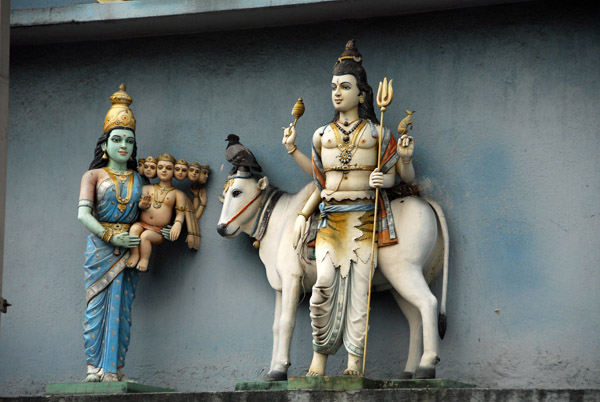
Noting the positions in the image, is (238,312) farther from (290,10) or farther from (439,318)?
(290,10)

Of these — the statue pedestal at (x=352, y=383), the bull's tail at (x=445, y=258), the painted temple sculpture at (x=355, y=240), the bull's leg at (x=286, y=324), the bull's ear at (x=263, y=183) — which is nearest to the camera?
the statue pedestal at (x=352, y=383)

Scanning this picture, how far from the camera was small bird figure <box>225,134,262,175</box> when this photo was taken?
995cm

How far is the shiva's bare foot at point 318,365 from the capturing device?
9.20 m

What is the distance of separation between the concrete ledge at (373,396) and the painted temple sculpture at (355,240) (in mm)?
407

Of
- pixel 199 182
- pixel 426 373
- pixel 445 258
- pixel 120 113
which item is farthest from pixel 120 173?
pixel 426 373

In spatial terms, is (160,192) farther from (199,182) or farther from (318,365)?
(318,365)

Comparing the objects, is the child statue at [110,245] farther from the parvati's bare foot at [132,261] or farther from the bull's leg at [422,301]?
the bull's leg at [422,301]

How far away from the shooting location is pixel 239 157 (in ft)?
32.7

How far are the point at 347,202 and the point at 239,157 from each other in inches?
37.8

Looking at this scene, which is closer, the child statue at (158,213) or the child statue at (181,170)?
the child statue at (158,213)

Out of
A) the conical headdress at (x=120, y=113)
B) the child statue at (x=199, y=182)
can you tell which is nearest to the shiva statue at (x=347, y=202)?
the child statue at (x=199, y=182)

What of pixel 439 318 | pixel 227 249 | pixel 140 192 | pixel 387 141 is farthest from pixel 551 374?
pixel 140 192

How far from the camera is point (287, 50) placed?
10.4 meters

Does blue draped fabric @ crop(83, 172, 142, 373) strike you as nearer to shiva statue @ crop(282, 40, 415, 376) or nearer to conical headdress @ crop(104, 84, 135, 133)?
conical headdress @ crop(104, 84, 135, 133)
